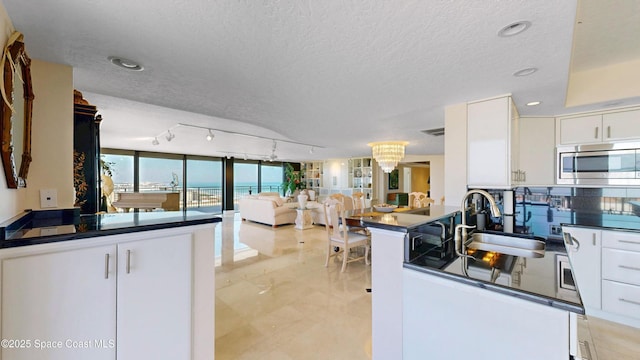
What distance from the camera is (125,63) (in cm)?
176

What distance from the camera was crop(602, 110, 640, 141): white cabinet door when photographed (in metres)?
2.41

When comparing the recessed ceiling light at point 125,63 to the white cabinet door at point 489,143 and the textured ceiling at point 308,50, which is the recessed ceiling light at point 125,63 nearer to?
the textured ceiling at point 308,50

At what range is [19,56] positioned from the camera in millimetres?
1313

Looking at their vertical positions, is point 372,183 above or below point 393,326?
above

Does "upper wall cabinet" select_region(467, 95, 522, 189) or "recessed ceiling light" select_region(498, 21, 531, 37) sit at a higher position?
"recessed ceiling light" select_region(498, 21, 531, 37)

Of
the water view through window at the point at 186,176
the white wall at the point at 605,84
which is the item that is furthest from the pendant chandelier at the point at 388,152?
the water view through window at the point at 186,176

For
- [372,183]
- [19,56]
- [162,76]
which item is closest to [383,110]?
[162,76]

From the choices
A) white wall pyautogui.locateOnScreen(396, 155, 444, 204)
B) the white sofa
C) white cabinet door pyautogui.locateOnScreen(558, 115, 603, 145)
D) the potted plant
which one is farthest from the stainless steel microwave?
the potted plant

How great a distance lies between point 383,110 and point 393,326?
218 centimetres

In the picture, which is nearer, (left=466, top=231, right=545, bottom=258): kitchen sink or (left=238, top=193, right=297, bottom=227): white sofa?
(left=466, top=231, right=545, bottom=258): kitchen sink

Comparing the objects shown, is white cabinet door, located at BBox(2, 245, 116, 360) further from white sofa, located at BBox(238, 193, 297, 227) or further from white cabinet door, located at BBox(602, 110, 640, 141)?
white sofa, located at BBox(238, 193, 297, 227)

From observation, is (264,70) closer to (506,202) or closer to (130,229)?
(130,229)

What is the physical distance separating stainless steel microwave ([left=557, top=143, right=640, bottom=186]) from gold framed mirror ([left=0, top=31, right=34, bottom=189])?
14.9ft

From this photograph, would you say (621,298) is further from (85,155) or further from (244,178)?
(244,178)
